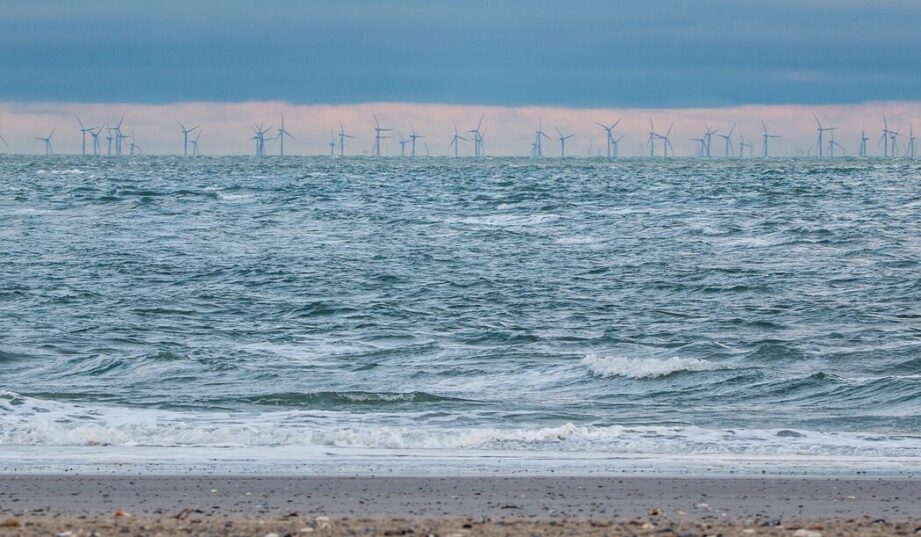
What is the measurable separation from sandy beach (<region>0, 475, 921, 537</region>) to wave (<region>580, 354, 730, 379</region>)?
905cm

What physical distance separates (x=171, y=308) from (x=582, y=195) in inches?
1988

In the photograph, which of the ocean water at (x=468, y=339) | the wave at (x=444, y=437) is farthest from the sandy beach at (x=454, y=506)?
the wave at (x=444, y=437)

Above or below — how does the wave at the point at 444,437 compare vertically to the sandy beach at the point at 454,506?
below

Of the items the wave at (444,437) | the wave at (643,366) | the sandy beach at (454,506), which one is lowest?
the wave at (444,437)

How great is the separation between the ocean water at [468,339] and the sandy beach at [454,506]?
160cm

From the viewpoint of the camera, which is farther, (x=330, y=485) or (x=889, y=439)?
(x=889, y=439)

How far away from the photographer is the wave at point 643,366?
22078mm

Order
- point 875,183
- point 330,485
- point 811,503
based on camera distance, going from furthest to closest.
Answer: point 875,183 < point 330,485 < point 811,503

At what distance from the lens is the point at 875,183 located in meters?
92.0

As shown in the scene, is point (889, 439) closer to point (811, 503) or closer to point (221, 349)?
point (811, 503)

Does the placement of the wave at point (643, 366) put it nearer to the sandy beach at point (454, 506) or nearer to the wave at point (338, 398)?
the wave at point (338, 398)

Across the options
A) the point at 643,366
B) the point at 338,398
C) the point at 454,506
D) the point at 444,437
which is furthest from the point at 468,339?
the point at 454,506

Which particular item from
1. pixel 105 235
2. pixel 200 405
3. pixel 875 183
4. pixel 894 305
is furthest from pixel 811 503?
pixel 875 183

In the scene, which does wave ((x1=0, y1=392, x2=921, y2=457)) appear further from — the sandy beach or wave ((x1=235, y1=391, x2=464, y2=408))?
the sandy beach
